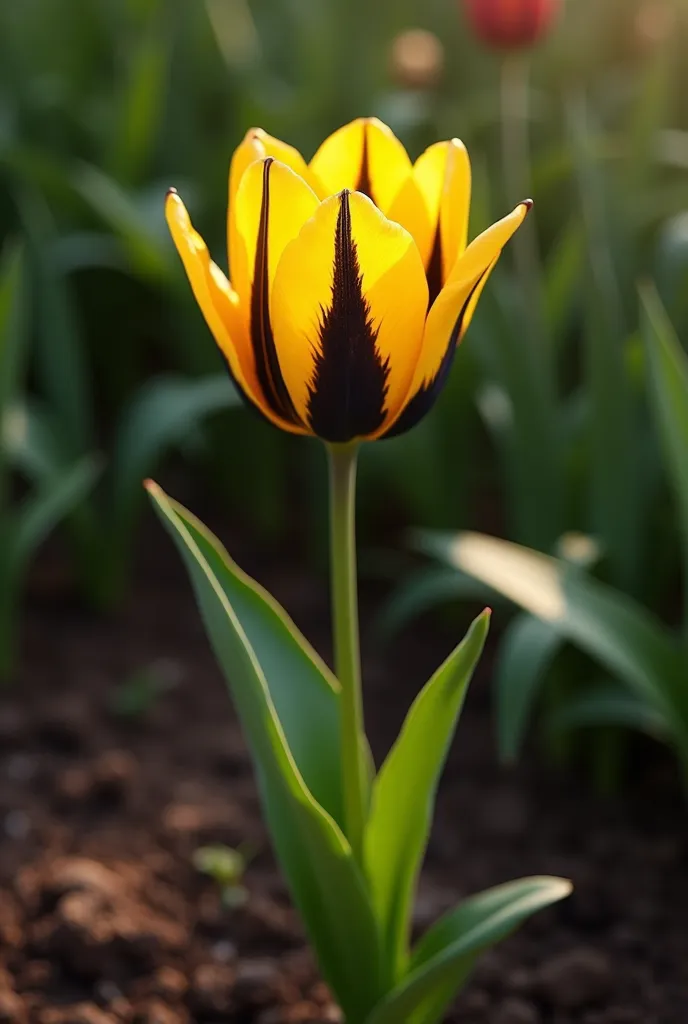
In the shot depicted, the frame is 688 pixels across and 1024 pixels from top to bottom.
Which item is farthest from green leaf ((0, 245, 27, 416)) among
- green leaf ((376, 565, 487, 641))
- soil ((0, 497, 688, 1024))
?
green leaf ((376, 565, 487, 641))

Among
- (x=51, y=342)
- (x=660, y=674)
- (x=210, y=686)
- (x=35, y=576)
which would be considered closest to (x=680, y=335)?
(x=660, y=674)

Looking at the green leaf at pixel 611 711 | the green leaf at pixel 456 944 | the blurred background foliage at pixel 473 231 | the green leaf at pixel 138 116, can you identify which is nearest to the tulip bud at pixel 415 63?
the blurred background foliage at pixel 473 231

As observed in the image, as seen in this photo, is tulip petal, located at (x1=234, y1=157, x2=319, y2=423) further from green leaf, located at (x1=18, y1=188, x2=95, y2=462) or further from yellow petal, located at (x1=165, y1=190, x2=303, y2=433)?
green leaf, located at (x1=18, y1=188, x2=95, y2=462)

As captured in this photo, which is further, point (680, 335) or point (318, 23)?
point (318, 23)

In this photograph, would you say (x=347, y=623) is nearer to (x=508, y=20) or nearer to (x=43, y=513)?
(x=43, y=513)

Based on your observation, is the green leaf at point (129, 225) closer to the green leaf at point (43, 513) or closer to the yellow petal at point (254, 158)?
the green leaf at point (43, 513)

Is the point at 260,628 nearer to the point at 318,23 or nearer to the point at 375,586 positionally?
the point at 375,586

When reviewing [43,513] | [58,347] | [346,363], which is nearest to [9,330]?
[43,513]
